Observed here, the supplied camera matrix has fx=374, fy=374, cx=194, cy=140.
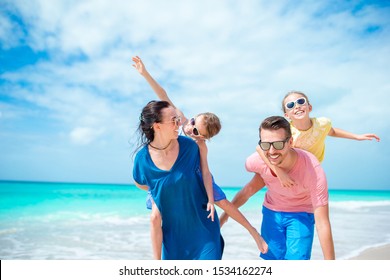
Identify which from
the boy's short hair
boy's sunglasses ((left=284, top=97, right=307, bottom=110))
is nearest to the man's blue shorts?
the boy's short hair

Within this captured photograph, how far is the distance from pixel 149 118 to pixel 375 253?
6076 millimetres

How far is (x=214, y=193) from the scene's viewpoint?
3580mm

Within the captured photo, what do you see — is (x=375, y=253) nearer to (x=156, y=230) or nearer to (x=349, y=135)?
(x=349, y=135)

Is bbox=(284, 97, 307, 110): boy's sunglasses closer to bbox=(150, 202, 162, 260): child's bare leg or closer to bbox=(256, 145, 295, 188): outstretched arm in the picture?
bbox=(256, 145, 295, 188): outstretched arm

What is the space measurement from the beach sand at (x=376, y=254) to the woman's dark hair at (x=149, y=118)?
5.40 metres

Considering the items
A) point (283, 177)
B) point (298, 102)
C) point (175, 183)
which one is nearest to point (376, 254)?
point (298, 102)

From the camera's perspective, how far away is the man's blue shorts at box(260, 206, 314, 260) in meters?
3.63

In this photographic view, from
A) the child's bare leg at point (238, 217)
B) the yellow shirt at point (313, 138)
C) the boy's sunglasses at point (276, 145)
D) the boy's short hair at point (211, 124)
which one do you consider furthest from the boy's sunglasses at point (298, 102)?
the child's bare leg at point (238, 217)

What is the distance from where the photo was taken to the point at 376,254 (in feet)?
23.7

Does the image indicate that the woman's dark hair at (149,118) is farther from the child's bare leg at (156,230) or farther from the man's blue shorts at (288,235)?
the man's blue shorts at (288,235)

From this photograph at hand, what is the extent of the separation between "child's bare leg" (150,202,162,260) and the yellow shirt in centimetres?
205

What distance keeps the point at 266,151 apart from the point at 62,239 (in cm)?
776

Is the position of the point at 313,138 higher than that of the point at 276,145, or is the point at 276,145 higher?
the point at 313,138
